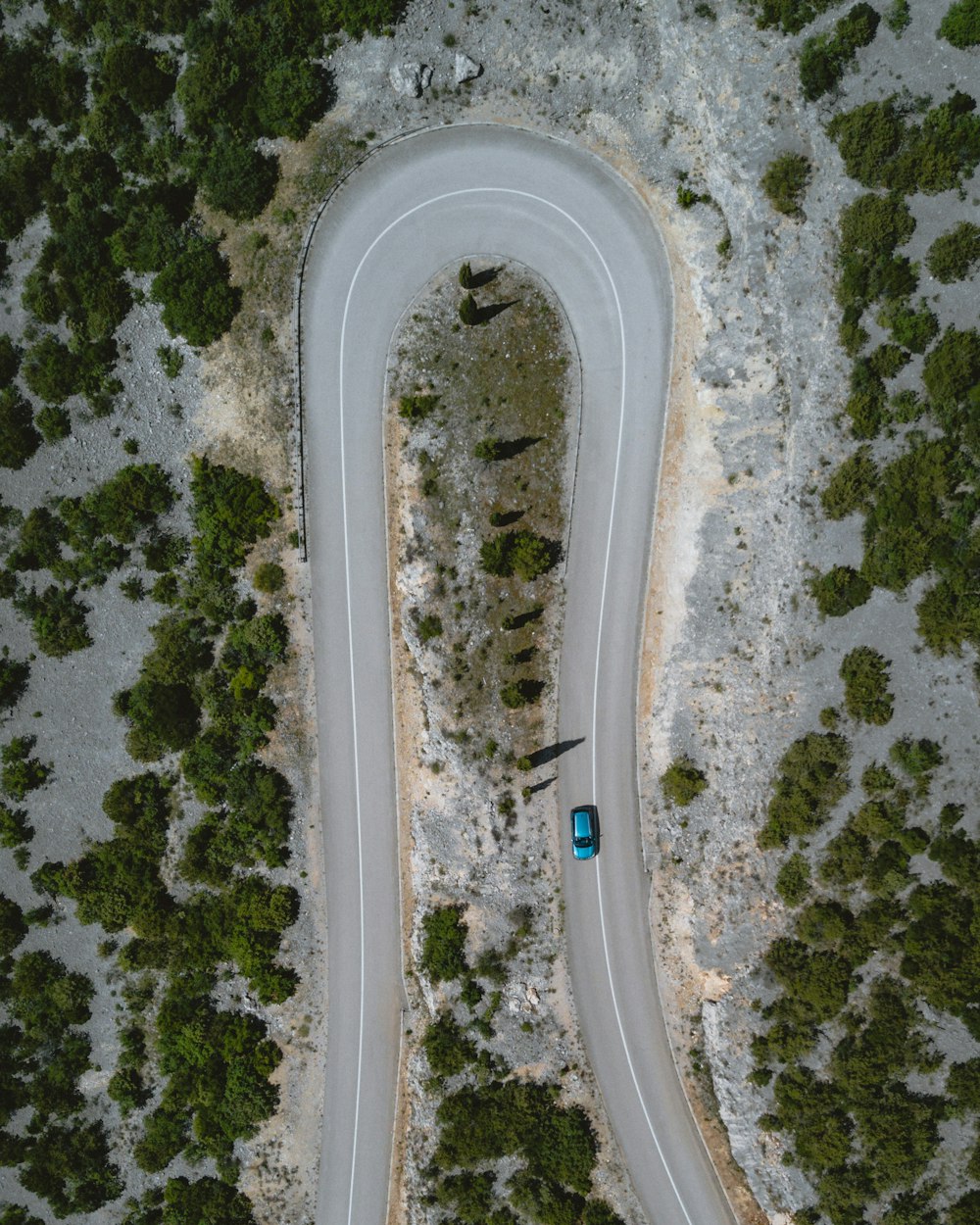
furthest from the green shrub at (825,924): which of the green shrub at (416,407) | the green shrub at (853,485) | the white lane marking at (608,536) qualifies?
the green shrub at (416,407)

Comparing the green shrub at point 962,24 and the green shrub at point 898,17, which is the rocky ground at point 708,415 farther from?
the green shrub at point 962,24

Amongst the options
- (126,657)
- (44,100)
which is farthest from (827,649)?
(44,100)

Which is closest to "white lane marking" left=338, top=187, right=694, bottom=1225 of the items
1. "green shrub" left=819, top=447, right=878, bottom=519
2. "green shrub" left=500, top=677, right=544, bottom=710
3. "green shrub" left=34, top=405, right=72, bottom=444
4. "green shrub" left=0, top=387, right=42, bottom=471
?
"green shrub" left=500, top=677, right=544, bottom=710

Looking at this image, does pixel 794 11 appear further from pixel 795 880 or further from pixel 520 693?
pixel 795 880

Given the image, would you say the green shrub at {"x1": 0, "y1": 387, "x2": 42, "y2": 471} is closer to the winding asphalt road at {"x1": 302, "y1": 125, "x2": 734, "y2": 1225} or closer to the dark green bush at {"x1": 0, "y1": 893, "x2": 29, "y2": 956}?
the winding asphalt road at {"x1": 302, "y1": 125, "x2": 734, "y2": 1225}

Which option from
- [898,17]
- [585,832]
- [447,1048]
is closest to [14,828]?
[447,1048]

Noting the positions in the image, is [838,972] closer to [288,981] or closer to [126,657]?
[288,981]
